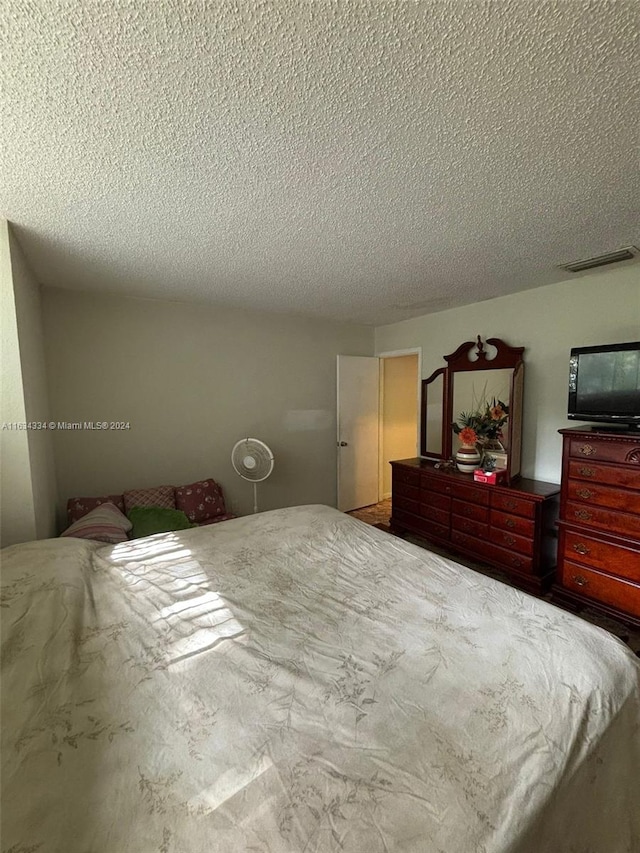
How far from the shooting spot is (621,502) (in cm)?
221

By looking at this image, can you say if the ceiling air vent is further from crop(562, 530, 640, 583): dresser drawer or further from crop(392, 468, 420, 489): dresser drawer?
crop(392, 468, 420, 489): dresser drawer

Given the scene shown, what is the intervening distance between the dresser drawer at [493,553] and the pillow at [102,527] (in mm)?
2737

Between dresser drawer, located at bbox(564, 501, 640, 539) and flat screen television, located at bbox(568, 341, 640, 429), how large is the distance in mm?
589

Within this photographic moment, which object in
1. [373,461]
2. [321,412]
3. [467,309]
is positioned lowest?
[373,461]

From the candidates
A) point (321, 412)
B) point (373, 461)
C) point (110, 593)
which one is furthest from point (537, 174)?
point (373, 461)

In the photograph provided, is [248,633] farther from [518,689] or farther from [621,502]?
[621,502]

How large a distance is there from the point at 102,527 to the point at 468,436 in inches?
119

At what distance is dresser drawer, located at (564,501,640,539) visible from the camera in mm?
2168

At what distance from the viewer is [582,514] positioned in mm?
2383

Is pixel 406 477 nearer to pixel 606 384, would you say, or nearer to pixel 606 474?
pixel 606 474

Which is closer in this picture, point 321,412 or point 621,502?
point 621,502

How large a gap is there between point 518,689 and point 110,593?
151 centimetres

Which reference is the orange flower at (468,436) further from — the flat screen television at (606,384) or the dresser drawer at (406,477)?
the flat screen television at (606,384)

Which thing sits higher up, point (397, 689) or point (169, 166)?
point (169, 166)
